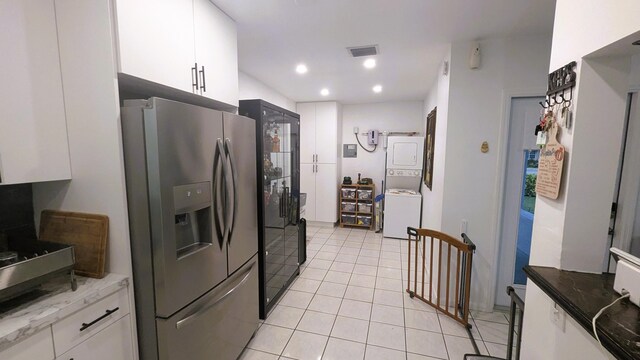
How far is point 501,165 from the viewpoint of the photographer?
232cm

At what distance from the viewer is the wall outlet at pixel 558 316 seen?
106 cm

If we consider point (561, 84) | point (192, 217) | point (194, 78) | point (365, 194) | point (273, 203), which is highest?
point (194, 78)

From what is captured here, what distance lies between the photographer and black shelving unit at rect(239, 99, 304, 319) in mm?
2195

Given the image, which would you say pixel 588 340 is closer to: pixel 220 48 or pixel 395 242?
pixel 220 48

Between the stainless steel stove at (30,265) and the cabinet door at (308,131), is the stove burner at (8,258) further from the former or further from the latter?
the cabinet door at (308,131)

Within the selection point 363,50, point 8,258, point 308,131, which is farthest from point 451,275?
point 308,131

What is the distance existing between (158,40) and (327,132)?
382 centimetres

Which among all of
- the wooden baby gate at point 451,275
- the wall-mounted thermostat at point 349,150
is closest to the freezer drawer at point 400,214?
the wall-mounted thermostat at point 349,150

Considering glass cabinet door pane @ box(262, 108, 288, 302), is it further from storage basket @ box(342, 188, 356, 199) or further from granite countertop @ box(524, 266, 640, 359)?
storage basket @ box(342, 188, 356, 199)

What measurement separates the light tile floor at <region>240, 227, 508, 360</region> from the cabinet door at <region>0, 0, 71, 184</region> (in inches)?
69.4

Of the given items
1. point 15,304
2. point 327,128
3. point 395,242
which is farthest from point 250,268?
point 327,128

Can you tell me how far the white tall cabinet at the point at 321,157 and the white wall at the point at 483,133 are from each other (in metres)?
2.78

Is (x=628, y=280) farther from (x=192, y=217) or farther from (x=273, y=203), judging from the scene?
(x=273, y=203)

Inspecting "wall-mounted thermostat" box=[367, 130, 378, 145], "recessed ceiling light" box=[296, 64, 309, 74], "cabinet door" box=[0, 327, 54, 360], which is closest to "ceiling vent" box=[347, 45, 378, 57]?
"recessed ceiling light" box=[296, 64, 309, 74]
